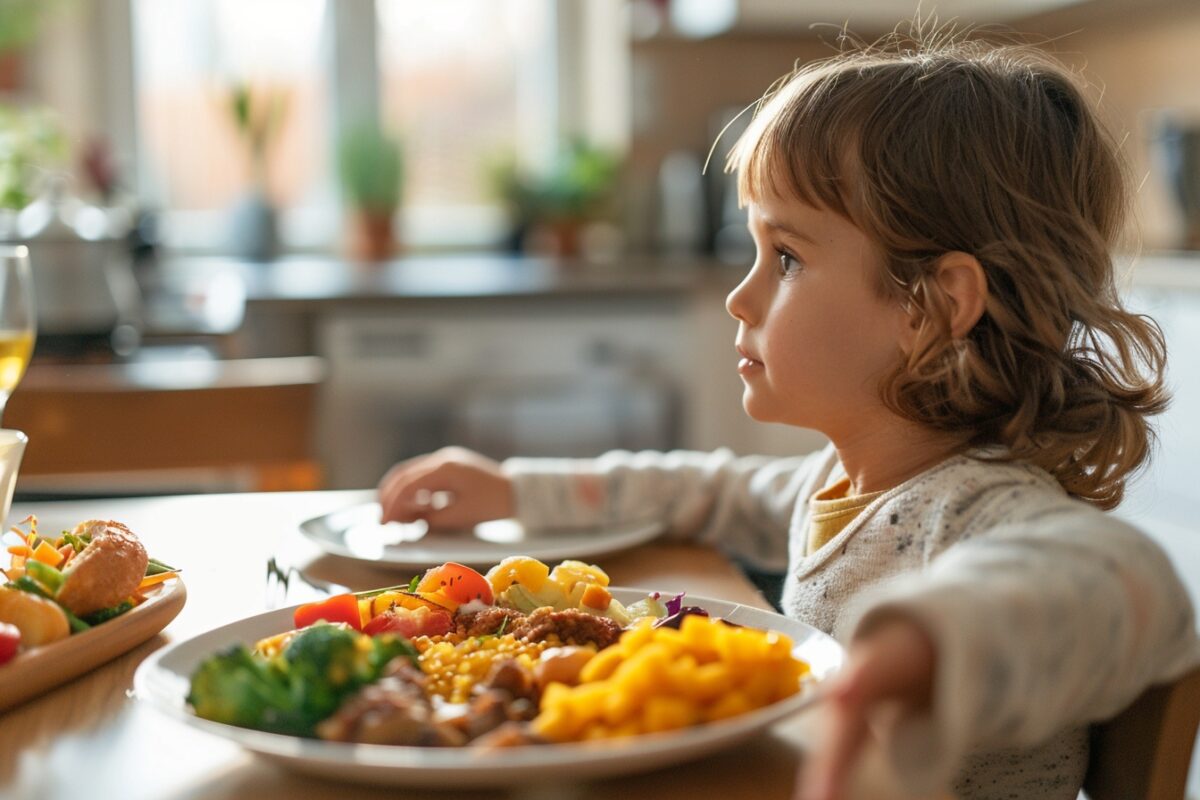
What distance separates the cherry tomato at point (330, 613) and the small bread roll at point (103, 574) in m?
0.10

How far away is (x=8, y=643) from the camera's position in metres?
0.65

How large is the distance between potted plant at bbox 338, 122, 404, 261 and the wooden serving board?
302 centimetres

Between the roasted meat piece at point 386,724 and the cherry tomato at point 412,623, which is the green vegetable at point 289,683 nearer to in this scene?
the roasted meat piece at point 386,724

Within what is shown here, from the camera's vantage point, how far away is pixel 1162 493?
244 centimetres

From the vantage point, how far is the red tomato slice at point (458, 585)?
0.76m

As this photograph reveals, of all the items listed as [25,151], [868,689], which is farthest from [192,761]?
[25,151]

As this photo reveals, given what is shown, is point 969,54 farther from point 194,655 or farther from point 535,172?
point 535,172

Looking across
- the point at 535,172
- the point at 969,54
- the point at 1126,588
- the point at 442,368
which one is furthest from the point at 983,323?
the point at 535,172

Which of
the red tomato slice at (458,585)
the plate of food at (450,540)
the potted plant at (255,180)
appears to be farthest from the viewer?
the potted plant at (255,180)

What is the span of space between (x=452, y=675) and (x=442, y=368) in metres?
2.45

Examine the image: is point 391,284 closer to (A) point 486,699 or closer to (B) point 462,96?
(B) point 462,96

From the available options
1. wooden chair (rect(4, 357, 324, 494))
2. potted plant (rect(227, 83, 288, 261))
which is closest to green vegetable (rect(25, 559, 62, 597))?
wooden chair (rect(4, 357, 324, 494))

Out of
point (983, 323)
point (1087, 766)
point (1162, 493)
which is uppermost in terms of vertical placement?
point (983, 323)

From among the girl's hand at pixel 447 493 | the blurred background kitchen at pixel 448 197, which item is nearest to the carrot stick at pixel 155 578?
the girl's hand at pixel 447 493
